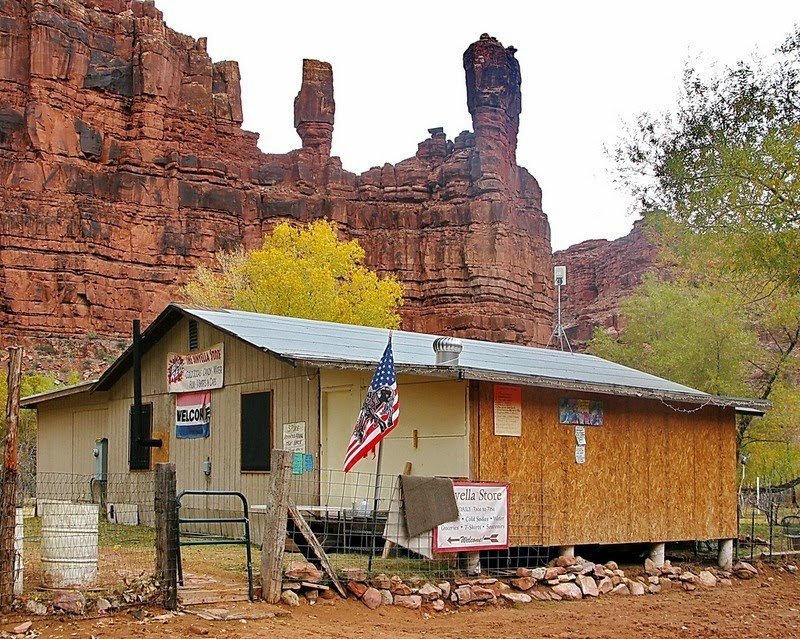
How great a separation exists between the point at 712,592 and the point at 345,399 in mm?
5943

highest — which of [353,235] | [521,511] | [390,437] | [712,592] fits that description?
[353,235]

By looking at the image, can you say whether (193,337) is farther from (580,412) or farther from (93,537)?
(93,537)

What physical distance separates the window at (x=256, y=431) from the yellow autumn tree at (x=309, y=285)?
29.1 meters

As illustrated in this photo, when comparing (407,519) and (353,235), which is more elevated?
(353,235)

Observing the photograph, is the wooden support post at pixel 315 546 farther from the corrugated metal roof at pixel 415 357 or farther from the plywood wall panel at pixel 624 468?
the plywood wall panel at pixel 624 468

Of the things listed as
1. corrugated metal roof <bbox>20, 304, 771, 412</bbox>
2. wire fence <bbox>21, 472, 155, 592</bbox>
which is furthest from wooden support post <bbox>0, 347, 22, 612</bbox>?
corrugated metal roof <bbox>20, 304, 771, 412</bbox>

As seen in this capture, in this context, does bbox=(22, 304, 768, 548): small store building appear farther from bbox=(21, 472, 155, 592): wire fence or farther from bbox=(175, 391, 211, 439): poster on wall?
bbox=(21, 472, 155, 592): wire fence

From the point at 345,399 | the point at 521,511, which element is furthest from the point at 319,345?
the point at 521,511

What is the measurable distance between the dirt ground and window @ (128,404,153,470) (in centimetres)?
874

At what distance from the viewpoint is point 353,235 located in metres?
95.4

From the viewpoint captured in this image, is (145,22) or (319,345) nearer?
(319,345)

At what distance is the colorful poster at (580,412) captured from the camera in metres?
15.3

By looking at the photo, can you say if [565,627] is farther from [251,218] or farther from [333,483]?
[251,218]

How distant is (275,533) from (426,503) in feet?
7.42
